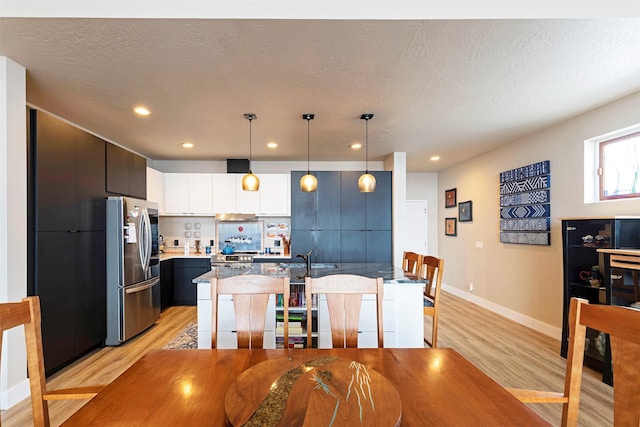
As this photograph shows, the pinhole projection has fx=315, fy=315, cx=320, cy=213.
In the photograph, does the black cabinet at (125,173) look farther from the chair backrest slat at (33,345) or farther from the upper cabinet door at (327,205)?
the chair backrest slat at (33,345)

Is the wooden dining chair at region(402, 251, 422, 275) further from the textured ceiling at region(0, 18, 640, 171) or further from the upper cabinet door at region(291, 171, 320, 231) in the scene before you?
the upper cabinet door at region(291, 171, 320, 231)

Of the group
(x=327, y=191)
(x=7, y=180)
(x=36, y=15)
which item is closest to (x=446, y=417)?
(x=36, y=15)

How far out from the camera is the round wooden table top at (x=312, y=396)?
90 centimetres

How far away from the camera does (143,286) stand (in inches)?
157

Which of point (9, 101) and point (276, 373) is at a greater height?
point (9, 101)

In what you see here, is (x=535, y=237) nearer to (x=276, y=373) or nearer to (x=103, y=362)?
(x=276, y=373)

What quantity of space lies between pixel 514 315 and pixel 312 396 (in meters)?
4.56

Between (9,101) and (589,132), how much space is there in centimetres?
531

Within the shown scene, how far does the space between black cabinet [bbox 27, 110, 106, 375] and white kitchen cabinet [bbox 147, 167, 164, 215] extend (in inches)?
55.6

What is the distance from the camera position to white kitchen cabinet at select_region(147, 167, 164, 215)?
4.99 meters

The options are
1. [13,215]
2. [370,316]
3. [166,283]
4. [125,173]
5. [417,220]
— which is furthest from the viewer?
[417,220]

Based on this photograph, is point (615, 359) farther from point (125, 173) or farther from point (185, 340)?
point (125, 173)

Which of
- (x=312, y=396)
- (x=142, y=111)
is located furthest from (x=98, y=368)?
(x=312, y=396)

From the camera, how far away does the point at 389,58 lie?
2.31m
